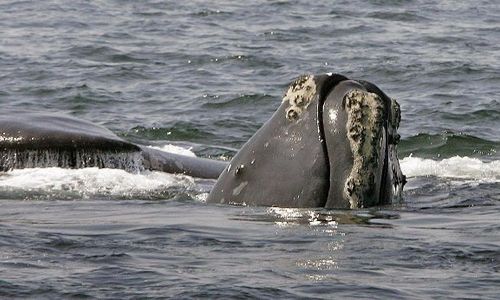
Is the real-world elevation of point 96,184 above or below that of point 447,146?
above

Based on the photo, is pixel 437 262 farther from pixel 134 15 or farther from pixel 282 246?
pixel 134 15

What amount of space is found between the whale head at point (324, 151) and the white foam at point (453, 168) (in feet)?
13.6

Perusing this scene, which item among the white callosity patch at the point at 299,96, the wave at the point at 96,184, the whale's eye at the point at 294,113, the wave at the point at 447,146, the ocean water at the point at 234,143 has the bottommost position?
the wave at the point at 447,146

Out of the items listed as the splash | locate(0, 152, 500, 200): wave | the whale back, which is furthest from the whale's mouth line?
the whale back

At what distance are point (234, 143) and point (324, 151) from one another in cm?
850

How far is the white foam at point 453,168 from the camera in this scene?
13.6 m

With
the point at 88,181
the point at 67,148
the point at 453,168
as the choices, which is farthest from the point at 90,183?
the point at 453,168

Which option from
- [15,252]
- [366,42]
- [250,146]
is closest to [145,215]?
[250,146]

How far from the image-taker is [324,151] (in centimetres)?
860

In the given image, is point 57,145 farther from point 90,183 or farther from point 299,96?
point 299,96

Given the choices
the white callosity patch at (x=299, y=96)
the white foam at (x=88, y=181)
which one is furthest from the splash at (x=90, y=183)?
the white callosity patch at (x=299, y=96)

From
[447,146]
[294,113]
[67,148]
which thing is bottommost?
[447,146]

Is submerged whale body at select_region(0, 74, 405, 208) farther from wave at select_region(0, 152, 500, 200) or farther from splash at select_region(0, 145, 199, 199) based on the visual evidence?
splash at select_region(0, 145, 199, 199)

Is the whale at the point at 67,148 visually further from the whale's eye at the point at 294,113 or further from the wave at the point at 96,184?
the whale's eye at the point at 294,113
